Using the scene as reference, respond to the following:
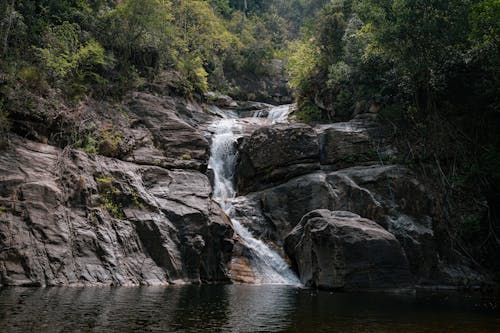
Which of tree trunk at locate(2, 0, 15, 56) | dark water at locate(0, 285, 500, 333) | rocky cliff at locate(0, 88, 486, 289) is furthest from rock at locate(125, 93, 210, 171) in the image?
dark water at locate(0, 285, 500, 333)

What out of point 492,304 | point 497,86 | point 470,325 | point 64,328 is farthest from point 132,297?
point 497,86

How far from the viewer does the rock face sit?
17047mm

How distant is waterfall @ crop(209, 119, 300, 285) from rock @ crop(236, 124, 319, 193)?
1.07m

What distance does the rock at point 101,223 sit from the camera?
15.2 meters

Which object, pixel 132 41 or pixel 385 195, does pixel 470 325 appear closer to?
pixel 385 195

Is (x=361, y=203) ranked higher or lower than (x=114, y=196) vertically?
higher


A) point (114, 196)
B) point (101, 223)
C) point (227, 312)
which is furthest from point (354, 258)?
point (114, 196)

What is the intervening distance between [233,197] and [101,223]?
9.89 metres

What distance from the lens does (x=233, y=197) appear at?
26.0 m

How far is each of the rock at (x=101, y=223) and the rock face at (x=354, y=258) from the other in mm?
4820

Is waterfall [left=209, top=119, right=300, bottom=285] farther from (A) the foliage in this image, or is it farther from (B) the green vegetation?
(A) the foliage

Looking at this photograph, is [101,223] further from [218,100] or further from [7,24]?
[218,100]

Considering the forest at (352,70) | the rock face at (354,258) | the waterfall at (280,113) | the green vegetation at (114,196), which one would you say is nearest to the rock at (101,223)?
the green vegetation at (114,196)

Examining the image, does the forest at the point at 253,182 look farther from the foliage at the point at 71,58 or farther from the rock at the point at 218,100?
the rock at the point at 218,100
